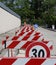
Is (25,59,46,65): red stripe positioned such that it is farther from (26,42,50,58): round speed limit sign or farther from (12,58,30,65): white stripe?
(26,42,50,58): round speed limit sign

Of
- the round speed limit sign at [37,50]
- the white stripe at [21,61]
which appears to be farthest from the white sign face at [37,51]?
the white stripe at [21,61]

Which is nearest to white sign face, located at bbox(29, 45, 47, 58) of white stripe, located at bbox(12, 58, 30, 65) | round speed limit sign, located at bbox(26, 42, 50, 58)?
round speed limit sign, located at bbox(26, 42, 50, 58)

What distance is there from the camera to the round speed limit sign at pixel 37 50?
7.86 metres

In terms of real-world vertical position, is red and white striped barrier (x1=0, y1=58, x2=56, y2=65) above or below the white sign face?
below

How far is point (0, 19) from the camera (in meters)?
35.1

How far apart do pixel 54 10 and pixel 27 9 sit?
1059 inches

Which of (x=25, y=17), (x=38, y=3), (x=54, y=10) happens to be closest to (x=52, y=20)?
(x=54, y=10)

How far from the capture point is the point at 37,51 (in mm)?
7953

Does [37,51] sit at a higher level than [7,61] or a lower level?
higher

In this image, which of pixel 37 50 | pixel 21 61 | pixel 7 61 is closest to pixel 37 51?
pixel 37 50

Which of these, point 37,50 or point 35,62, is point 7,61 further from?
point 37,50

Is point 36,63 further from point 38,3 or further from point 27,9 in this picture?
point 38,3

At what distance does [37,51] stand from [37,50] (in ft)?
0.13

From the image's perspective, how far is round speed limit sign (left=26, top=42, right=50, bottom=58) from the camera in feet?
25.8
